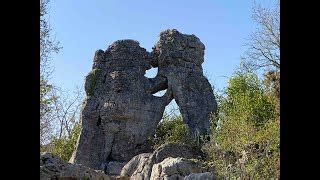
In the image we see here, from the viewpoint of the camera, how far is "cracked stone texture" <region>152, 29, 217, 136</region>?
65.7 feet

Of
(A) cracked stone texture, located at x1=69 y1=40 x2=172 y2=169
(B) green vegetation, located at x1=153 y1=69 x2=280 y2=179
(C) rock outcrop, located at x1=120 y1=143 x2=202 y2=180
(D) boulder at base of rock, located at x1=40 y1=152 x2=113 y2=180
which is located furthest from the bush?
(A) cracked stone texture, located at x1=69 y1=40 x2=172 y2=169

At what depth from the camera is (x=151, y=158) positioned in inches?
583

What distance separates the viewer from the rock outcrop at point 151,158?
14.5 m

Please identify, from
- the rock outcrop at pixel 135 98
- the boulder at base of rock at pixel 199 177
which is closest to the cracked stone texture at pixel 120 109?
the rock outcrop at pixel 135 98

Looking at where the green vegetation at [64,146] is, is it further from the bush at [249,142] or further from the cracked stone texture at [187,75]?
the bush at [249,142]

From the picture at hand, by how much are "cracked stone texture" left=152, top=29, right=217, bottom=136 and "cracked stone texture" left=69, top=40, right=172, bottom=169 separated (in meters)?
0.63

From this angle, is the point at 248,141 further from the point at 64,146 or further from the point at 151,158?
the point at 64,146

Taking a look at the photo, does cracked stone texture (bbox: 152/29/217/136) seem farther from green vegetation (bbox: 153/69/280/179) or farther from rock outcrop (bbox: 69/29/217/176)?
green vegetation (bbox: 153/69/280/179)

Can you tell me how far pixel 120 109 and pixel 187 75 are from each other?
2.94 m

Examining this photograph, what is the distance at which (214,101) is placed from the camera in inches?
801
